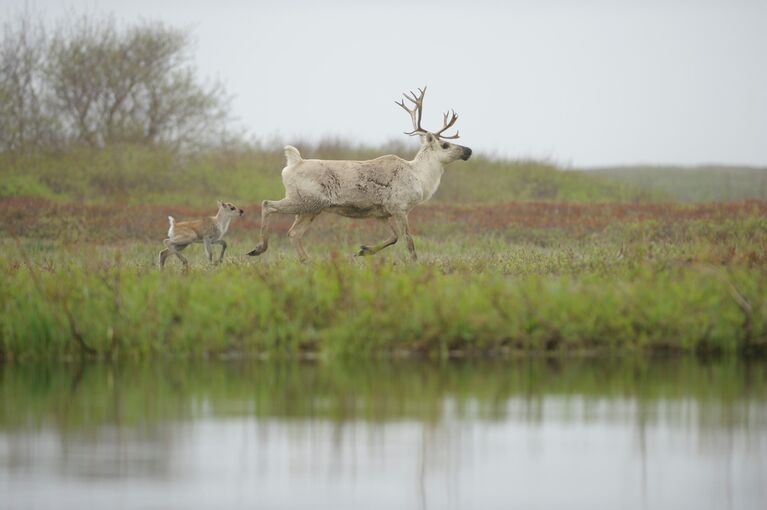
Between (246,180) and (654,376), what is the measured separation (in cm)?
2612

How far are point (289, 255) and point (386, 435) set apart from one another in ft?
39.9

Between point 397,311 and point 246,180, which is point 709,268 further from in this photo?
point 246,180

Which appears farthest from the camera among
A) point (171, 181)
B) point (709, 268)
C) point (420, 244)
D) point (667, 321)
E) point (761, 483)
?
point (171, 181)

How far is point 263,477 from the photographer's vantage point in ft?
26.9

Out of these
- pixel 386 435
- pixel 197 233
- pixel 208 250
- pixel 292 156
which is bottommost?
pixel 386 435

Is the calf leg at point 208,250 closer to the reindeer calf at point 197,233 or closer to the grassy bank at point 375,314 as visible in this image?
the reindeer calf at point 197,233

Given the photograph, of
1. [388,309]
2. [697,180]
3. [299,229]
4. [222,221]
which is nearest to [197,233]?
[222,221]

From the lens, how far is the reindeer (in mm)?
18469

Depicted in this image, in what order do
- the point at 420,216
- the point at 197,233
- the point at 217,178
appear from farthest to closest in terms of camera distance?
the point at 217,178
the point at 420,216
the point at 197,233

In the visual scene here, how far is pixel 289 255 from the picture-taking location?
69.4 ft

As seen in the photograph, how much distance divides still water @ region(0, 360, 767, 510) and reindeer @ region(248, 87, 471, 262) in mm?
6808

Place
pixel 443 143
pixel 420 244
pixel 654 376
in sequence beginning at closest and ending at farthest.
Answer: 1. pixel 654 376
2. pixel 443 143
3. pixel 420 244

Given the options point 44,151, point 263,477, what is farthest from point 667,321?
point 44,151

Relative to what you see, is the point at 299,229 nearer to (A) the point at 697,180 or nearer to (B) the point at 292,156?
(B) the point at 292,156
